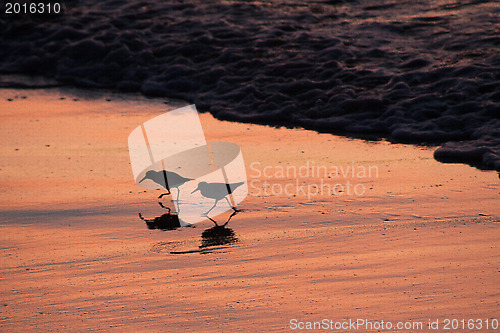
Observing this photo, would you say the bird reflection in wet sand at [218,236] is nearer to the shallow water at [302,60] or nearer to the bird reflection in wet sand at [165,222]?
the bird reflection in wet sand at [165,222]

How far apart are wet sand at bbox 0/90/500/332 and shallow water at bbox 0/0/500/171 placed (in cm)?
83

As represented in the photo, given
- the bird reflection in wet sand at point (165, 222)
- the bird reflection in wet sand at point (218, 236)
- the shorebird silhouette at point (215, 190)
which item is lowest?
the bird reflection in wet sand at point (165, 222)

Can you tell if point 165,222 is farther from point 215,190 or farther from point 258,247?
point 258,247

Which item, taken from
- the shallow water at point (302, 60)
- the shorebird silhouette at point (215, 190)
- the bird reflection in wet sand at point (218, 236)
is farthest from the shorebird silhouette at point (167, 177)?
the shallow water at point (302, 60)

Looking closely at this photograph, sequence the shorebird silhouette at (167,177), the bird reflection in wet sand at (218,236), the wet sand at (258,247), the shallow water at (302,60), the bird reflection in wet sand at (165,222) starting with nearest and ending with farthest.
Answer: the wet sand at (258,247)
the bird reflection in wet sand at (218,236)
the bird reflection in wet sand at (165,222)
the shorebird silhouette at (167,177)
the shallow water at (302,60)

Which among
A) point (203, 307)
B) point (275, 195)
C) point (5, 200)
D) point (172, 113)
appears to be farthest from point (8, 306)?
point (172, 113)

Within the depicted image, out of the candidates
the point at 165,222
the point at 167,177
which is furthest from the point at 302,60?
the point at 165,222

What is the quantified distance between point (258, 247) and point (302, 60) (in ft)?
13.3

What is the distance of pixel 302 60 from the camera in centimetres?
686

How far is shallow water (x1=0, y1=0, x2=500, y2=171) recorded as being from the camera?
218 inches

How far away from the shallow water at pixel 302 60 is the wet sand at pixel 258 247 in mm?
829

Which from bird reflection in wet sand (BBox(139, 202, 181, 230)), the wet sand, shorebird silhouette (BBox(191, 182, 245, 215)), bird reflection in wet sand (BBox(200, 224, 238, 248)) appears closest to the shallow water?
the wet sand

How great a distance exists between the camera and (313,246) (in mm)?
3217

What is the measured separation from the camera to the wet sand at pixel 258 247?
2600 mm
